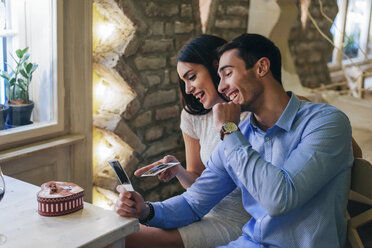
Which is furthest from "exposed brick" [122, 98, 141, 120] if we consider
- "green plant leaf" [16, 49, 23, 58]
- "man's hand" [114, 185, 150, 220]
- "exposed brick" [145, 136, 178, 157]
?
"man's hand" [114, 185, 150, 220]

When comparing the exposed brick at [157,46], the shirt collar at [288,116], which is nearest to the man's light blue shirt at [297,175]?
the shirt collar at [288,116]

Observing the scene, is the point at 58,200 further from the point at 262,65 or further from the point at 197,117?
the point at 197,117

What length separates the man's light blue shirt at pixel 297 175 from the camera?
1.58m

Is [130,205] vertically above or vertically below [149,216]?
above

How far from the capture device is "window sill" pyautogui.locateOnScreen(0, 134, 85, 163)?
2.45 m

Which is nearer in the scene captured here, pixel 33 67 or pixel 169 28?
pixel 33 67

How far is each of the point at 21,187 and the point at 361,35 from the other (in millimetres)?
6509

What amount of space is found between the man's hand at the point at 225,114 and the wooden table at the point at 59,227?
1.50ft

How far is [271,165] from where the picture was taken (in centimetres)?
162

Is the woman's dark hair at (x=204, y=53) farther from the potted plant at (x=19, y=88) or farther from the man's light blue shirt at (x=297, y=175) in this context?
the potted plant at (x=19, y=88)

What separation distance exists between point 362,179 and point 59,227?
1017mm


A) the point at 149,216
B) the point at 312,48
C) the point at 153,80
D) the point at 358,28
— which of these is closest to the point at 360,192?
Result: the point at 149,216

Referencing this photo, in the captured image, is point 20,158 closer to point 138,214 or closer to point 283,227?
point 138,214

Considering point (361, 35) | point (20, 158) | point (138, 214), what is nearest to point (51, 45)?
point (20, 158)
